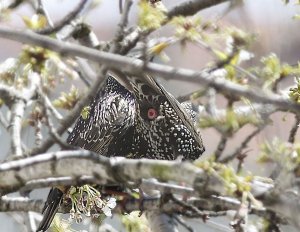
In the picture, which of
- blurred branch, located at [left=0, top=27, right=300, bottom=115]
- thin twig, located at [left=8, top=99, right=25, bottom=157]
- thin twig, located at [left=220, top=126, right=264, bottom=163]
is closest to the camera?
blurred branch, located at [left=0, top=27, right=300, bottom=115]

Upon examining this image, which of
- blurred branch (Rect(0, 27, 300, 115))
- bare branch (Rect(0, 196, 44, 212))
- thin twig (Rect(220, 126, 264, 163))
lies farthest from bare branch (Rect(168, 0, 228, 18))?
blurred branch (Rect(0, 27, 300, 115))

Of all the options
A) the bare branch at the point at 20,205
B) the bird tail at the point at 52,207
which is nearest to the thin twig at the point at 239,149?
the bird tail at the point at 52,207

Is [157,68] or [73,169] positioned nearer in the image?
[157,68]

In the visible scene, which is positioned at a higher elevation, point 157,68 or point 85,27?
point 85,27

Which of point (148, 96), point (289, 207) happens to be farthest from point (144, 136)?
point (289, 207)

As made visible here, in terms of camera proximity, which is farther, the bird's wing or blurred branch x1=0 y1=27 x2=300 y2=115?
the bird's wing

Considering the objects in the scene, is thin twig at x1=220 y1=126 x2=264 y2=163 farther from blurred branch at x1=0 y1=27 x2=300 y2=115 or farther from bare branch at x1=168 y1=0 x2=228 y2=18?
blurred branch at x1=0 y1=27 x2=300 y2=115

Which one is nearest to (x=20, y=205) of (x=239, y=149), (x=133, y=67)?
(x=239, y=149)

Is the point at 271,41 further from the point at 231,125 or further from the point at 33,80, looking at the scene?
the point at 33,80

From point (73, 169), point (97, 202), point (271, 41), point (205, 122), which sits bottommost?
point (97, 202)
